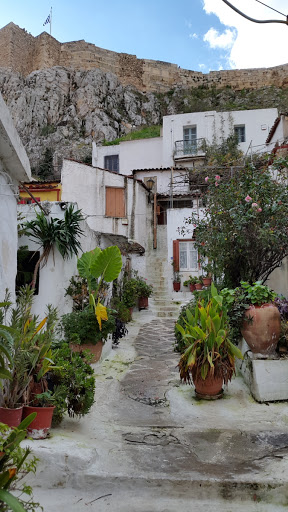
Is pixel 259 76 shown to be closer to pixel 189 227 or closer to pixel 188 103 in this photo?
pixel 188 103

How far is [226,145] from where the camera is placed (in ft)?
77.7

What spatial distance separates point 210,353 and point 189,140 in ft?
70.3

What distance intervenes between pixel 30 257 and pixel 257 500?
6801 mm

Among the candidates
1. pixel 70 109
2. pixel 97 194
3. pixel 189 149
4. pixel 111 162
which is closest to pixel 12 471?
pixel 97 194

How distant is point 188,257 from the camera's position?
16812mm

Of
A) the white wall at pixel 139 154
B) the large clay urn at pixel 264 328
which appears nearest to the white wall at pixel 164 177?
the white wall at pixel 139 154

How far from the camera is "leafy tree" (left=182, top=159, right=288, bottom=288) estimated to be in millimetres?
5879

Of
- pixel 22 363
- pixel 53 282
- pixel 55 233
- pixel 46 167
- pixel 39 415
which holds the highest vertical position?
pixel 46 167

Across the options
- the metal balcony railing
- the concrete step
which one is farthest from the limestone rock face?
the concrete step

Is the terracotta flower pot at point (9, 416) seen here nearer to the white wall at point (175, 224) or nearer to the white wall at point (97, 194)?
the white wall at point (175, 224)

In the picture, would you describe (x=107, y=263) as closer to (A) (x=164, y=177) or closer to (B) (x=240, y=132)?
(A) (x=164, y=177)

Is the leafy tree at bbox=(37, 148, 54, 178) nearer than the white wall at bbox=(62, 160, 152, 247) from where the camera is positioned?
No

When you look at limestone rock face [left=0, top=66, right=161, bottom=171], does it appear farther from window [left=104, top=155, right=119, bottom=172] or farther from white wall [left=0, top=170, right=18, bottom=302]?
white wall [left=0, top=170, right=18, bottom=302]

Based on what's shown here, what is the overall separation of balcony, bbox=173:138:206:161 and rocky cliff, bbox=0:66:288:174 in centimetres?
896
